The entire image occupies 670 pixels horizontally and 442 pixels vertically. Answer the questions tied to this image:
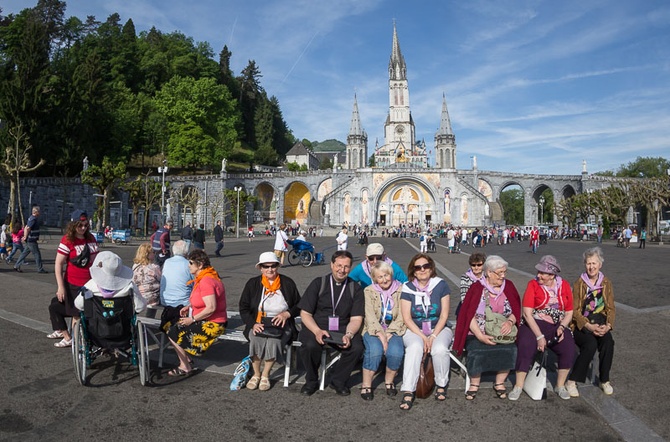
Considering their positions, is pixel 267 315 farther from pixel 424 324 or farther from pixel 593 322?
pixel 593 322

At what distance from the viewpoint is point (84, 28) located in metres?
57.8

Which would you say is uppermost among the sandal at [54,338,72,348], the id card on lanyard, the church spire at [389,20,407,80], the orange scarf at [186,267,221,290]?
the church spire at [389,20,407,80]

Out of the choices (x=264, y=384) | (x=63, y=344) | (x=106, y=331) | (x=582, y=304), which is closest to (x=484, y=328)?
(x=582, y=304)

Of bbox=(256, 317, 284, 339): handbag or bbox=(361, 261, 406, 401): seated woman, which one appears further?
bbox=(256, 317, 284, 339): handbag

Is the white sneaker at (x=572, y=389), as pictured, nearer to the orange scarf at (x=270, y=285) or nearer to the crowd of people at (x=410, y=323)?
the crowd of people at (x=410, y=323)

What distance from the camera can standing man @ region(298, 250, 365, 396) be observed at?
4.20 m

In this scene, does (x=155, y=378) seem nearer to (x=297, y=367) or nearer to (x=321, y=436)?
(x=297, y=367)

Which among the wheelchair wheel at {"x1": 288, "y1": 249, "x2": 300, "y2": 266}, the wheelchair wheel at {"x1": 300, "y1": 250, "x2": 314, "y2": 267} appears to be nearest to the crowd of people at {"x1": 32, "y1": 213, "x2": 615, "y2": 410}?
the wheelchair wheel at {"x1": 300, "y1": 250, "x2": 314, "y2": 267}

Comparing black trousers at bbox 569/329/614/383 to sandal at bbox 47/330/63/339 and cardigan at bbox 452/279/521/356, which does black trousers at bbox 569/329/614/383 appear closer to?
cardigan at bbox 452/279/521/356

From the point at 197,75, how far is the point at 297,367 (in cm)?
6319

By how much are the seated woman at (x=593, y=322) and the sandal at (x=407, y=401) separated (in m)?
1.44

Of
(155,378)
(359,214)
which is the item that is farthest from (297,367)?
(359,214)

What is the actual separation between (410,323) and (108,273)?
8.79 feet

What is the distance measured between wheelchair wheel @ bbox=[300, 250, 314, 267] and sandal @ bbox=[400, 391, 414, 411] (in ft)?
36.8
